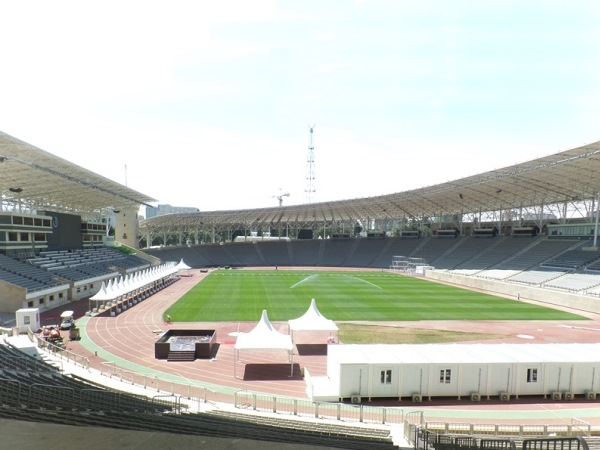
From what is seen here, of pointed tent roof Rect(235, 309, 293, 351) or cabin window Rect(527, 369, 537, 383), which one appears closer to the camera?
cabin window Rect(527, 369, 537, 383)

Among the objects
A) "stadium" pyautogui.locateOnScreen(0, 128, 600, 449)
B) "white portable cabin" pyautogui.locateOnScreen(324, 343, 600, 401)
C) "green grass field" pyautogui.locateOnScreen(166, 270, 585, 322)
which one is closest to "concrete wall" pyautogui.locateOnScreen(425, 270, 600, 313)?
"stadium" pyautogui.locateOnScreen(0, 128, 600, 449)

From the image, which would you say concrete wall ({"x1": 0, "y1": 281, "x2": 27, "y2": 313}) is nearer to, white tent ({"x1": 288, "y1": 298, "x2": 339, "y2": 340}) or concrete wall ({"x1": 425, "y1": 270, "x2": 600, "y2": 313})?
white tent ({"x1": 288, "y1": 298, "x2": 339, "y2": 340})

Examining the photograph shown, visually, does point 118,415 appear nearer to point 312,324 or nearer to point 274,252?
point 312,324

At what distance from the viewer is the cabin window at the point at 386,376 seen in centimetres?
1588

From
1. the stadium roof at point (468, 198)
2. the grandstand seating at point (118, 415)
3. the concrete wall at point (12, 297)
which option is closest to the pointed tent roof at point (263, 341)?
the grandstand seating at point (118, 415)

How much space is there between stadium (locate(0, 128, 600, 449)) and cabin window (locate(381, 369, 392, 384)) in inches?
3.2

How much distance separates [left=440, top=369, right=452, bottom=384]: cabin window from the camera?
16.2 meters

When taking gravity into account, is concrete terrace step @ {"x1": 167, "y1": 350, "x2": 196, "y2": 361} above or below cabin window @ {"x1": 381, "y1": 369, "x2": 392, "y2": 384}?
below

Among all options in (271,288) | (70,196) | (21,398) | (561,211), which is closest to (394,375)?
(21,398)

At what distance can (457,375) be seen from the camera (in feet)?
53.2

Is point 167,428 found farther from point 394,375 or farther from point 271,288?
point 271,288

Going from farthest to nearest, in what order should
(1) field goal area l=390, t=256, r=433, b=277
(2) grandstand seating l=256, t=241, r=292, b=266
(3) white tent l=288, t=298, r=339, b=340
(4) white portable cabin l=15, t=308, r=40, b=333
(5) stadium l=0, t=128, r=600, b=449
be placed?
1. (2) grandstand seating l=256, t=241, r=292, b=266
2. (1) field goal area l=390, t=256, r=433, b=277
3. (4) white portable cabin l=15, t=308, r=40, b=333
4. (3) white tent l=288, t=298, r=339, b=340
5. (5) stadium l=0, t=128, r=600, b=449

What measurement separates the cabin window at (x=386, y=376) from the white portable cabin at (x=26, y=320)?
21747 millimetres

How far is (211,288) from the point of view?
4747cm
